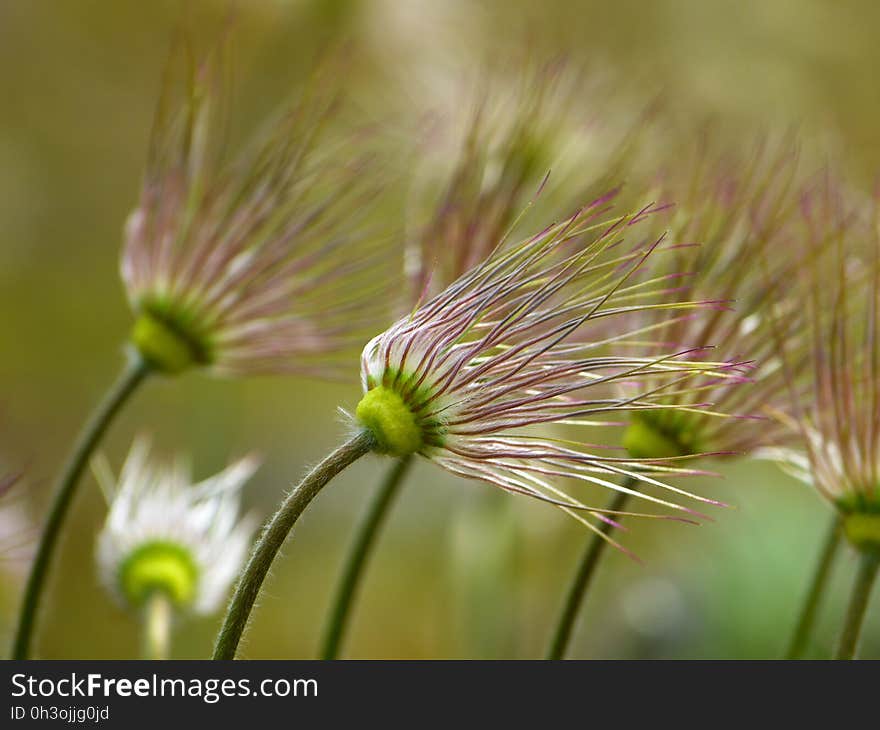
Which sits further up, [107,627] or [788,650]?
[107,627]

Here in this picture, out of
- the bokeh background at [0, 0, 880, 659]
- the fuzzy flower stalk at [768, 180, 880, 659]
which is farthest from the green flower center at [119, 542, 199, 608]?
the fuzzy flower stalk at [768, 180, 880, 659]

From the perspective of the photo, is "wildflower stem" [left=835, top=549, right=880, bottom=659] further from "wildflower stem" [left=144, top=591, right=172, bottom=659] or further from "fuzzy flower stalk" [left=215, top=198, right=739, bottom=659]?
"wildflower stem" [left=144, top=591, right=172, bottom=659]

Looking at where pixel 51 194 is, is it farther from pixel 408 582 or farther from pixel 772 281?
pixel 772 281

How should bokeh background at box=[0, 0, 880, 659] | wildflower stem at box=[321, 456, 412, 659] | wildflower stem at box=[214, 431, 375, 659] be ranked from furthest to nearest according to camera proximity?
bokeh background at box=[0, 0, 880, 659] → wildflower stem at box=[321, 456, 412, 659] → wildflower stem at box=[214, 431, 375, 659]

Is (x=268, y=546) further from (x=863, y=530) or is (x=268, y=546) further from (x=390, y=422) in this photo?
(x=863, y=530)

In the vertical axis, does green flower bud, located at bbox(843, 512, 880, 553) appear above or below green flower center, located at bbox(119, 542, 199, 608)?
below

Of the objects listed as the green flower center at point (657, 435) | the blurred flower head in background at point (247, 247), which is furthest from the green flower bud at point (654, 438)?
the blurred flower head in background at point (247, 247)
